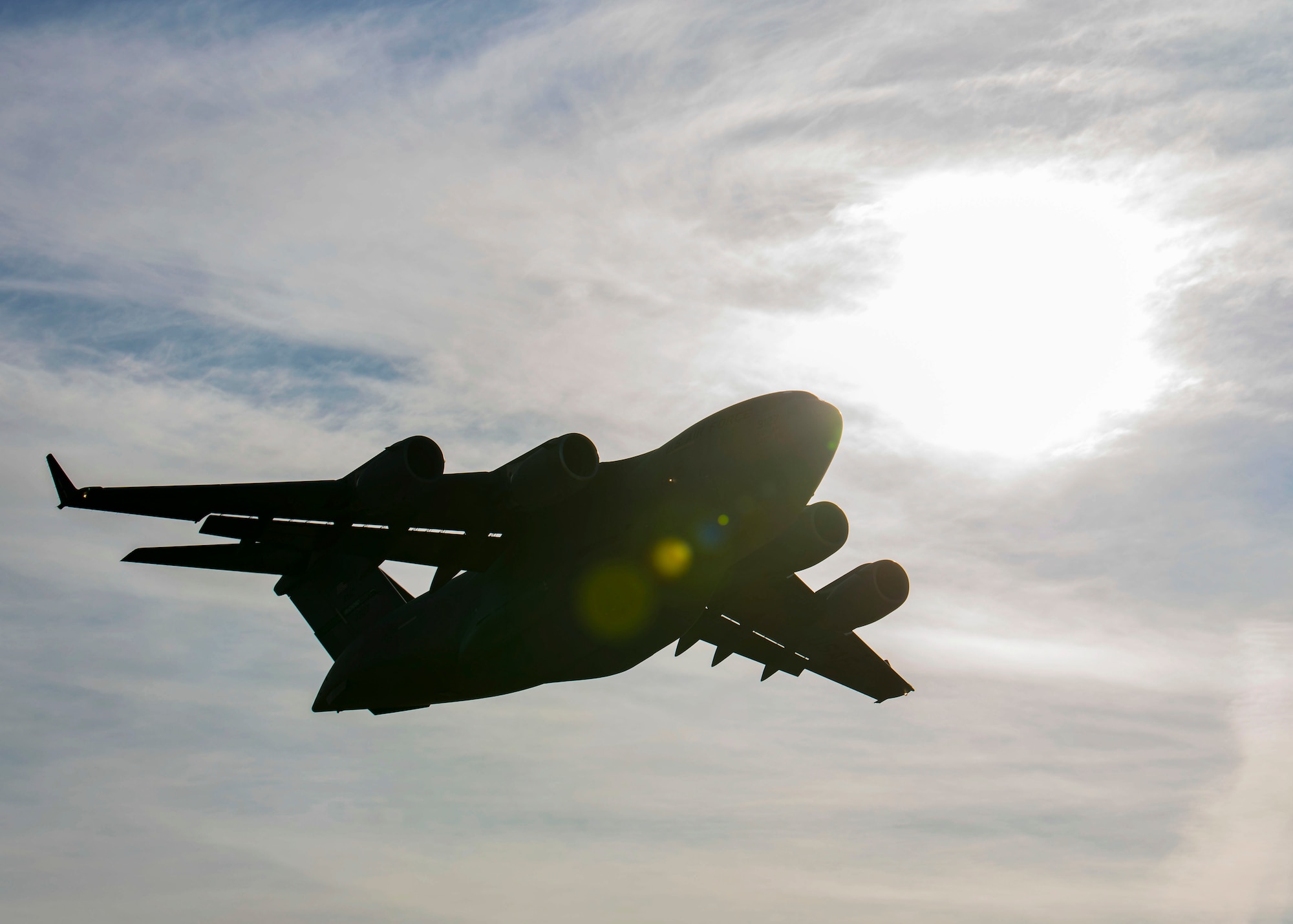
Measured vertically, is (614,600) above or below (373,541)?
below

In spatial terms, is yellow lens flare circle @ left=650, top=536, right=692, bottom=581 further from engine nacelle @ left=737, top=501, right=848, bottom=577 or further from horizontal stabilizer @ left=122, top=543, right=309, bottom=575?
horizontal stabilizer @ left=122, top=543, right=309, bottom=575

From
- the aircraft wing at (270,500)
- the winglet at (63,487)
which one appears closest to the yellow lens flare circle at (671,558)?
the aircraft wing at (270,500)

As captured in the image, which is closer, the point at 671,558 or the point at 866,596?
the point at 671,558

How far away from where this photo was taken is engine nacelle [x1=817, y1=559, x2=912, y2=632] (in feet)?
53.4

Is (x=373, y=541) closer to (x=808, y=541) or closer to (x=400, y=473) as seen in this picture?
(x=400, y=473)

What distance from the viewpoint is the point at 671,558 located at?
13.6 meters

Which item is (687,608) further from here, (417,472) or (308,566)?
(308,566)

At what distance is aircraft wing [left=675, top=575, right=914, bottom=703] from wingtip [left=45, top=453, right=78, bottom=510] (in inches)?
385

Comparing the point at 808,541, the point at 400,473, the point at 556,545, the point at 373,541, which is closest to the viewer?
the point at 400,473

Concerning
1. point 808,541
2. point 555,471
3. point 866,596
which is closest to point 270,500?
point 555,471

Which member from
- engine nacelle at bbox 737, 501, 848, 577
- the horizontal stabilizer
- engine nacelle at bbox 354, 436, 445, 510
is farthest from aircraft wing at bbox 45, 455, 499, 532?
engine nacelle at bbox 737, 501, 848, 577

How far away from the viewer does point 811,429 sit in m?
12.7

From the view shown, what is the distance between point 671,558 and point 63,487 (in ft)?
27.7

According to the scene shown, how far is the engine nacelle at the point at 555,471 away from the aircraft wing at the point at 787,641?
4.93 m
